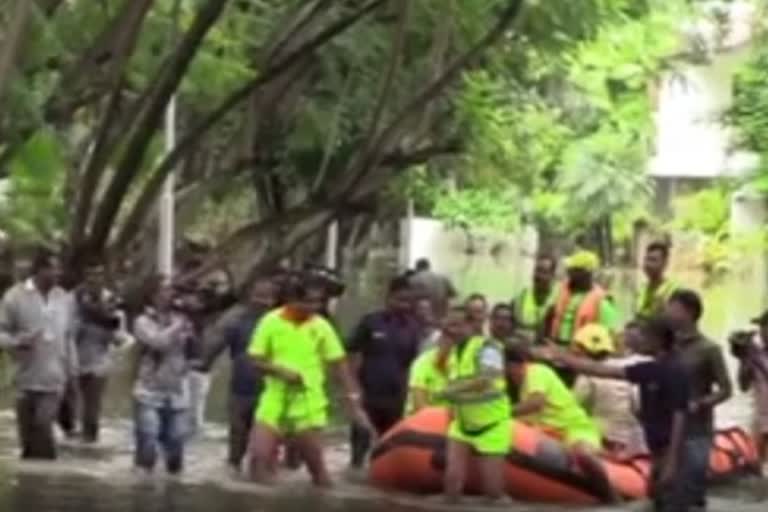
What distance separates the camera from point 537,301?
64.5 ft

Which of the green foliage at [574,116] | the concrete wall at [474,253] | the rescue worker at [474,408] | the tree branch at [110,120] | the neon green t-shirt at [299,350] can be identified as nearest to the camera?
the rescue worker at [474,408]

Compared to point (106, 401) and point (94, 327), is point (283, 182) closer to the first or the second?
point (106, 401)

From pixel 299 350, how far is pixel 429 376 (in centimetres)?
109

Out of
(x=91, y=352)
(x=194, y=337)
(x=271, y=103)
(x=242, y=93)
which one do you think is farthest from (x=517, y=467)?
(x=271, y=103)

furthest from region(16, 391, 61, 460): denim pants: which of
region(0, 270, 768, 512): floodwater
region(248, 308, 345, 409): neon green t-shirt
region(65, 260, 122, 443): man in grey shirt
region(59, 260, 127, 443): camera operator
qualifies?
region(248, 308, 345, 409): neon green t-shirt

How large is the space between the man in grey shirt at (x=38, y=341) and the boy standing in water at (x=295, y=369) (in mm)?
1599

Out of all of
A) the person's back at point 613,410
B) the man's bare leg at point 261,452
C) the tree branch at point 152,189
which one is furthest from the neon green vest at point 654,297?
the tree branch at point 152,189

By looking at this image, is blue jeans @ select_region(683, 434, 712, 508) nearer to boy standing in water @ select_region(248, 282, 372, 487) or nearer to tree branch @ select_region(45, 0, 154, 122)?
boy standing in water @ select_region(248, 282, 372, 487)

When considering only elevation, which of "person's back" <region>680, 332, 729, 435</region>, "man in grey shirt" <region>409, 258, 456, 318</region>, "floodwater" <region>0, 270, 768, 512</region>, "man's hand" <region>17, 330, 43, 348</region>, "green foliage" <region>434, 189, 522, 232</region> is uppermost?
"green foliage" <region>434, 189, 522, 232</region>

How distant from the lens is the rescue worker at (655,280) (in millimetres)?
18125

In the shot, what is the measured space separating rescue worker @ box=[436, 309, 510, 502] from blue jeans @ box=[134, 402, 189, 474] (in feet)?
6.91

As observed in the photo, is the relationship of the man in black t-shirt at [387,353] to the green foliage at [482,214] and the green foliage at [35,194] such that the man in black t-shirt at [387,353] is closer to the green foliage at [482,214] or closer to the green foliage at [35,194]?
the green foliage at [35,194]

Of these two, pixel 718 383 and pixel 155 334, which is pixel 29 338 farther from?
pixel 718 383

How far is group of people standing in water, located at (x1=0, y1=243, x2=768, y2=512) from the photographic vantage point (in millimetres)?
17547
